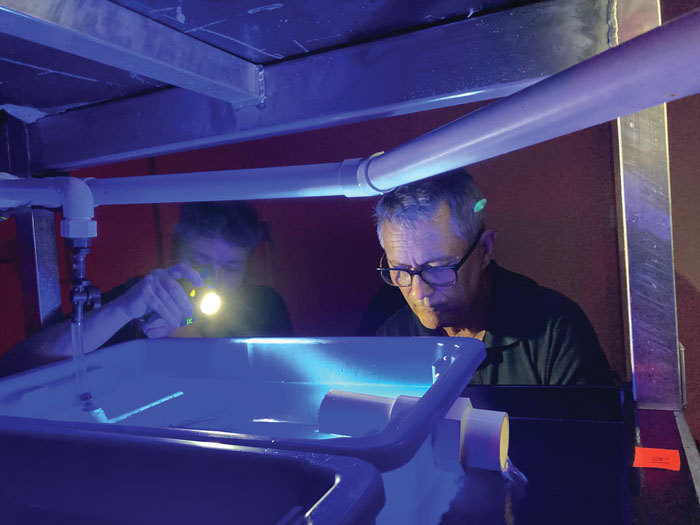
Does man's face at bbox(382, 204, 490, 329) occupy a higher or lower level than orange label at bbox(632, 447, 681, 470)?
higher

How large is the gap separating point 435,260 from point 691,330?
131cm

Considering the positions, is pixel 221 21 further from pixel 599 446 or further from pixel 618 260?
pixel 618 260

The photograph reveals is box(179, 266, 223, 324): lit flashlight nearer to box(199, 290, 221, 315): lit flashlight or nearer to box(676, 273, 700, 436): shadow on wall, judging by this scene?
box(199, 290, 221, 315): lit flashlight

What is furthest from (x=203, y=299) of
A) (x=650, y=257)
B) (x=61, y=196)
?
(x=650, y=257)

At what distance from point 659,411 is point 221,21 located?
87 centimetres

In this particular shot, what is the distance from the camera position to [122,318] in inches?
44.8

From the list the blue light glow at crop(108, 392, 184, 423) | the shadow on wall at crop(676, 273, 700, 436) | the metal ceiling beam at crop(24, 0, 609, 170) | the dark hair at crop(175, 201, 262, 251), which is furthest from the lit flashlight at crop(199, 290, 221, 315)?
the shadow on wall at crop(676, 273, 700, 436)

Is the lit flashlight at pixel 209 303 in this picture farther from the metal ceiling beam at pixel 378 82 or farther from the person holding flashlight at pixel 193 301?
the metal ceiling beam at pixel 378 82

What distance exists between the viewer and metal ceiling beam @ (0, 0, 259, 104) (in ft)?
1.94

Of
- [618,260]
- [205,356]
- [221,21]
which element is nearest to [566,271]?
[618,260]

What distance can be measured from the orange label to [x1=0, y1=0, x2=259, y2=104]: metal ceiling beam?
2.64ft

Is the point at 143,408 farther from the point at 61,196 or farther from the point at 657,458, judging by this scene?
the point at 657,458

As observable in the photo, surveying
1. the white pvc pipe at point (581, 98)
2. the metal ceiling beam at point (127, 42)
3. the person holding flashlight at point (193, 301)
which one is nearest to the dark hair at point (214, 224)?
the person holding flashlight at point (193, 301)

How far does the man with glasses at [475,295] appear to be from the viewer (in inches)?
60.8
